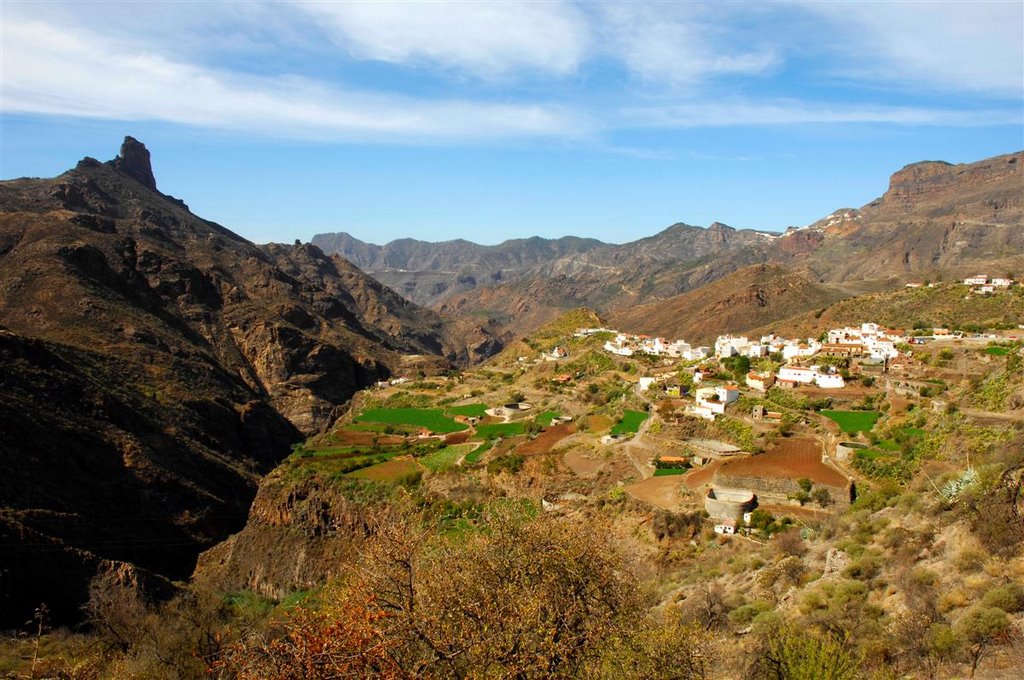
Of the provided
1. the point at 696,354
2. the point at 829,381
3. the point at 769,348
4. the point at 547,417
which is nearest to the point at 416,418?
the point at 547,417

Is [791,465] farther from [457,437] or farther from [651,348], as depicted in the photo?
[651,348]

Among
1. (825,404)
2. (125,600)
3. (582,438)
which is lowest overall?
(125,600)

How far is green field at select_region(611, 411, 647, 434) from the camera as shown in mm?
40250

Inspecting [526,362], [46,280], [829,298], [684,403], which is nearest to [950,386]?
[684,403]

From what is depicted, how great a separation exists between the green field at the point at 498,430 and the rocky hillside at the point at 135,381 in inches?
757

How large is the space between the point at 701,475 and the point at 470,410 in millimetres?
34699

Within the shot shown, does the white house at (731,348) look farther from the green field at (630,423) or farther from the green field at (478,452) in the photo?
the green field at (478,452)

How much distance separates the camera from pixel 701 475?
98.7ft

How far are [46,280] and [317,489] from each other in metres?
46.1

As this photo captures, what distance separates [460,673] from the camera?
10.1m

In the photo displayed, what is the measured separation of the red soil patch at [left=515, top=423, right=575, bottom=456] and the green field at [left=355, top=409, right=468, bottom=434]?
37.6 feet

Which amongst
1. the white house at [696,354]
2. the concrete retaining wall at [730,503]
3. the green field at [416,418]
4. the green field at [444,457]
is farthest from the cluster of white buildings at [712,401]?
the green field at [416,418]

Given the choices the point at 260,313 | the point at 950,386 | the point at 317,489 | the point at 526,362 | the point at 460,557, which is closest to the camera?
the point at 460,557

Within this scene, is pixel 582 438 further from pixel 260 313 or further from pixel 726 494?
pixel 260 313
